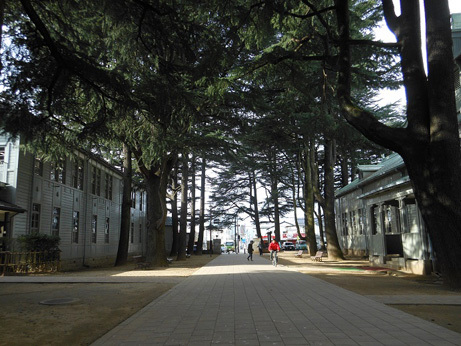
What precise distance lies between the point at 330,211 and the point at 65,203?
56.2 ft

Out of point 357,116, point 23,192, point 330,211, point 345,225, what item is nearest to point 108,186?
point 23,192

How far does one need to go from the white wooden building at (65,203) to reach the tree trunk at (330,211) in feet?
50.8

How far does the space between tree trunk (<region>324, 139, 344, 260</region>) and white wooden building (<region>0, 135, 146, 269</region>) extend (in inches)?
610

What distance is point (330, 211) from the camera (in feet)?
89.1

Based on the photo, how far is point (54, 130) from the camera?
432 inches

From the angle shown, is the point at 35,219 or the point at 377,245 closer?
the point at 35,219

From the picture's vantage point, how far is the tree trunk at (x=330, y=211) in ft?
87.2

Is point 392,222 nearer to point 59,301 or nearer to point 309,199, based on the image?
point 309,199

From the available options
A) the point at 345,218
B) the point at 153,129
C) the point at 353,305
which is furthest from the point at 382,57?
the point at 345,218

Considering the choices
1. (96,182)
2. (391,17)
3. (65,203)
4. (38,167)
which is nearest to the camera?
(391,17)

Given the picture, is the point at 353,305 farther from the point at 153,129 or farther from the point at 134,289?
→ the point at 153,129

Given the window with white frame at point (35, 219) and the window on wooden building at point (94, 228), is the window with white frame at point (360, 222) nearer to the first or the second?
the window on wooden building at point (94, 228)

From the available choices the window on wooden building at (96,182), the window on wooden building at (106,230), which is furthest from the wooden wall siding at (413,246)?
the window on wooden building at (106,230)

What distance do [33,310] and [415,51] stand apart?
11609 millimetres
